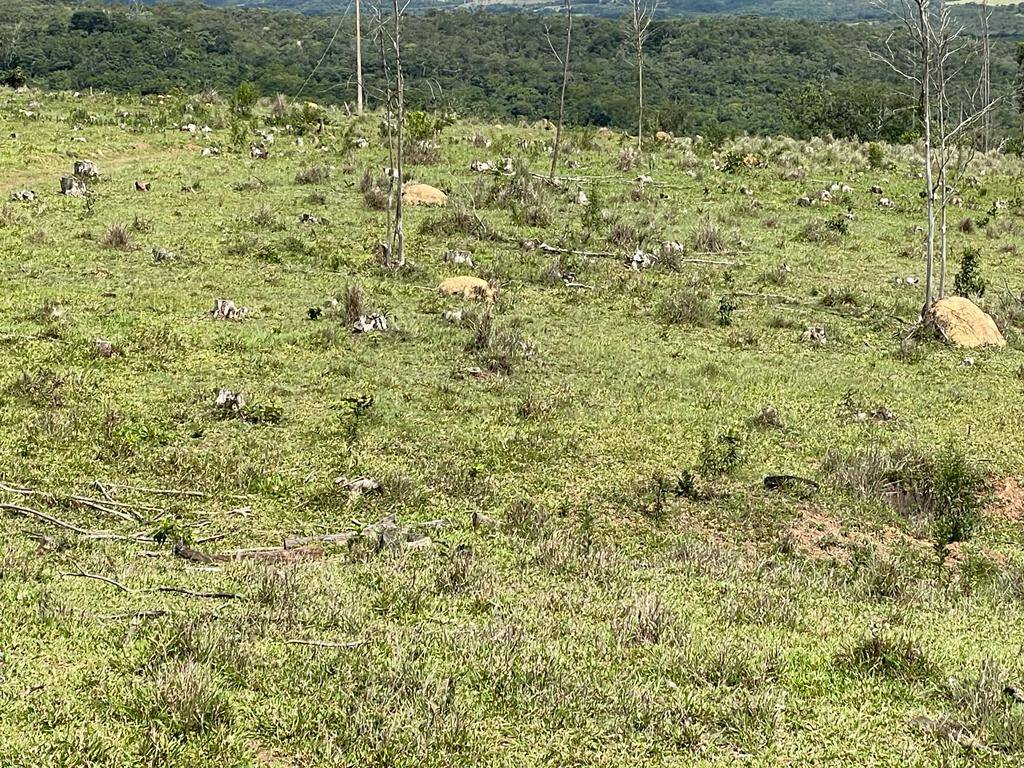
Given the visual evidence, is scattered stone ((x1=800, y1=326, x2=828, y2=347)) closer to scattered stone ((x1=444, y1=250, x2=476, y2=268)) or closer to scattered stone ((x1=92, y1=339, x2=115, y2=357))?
scattered stone ((x1=444, y1=250, x2=476, y2=268))

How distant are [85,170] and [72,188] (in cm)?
177

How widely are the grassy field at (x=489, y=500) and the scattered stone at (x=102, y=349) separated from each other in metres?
0.04

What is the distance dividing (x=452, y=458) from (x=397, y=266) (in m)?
7.69

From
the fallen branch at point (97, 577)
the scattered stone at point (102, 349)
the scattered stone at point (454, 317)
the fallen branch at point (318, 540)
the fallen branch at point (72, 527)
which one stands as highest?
the scattered stone at point (102, 349)

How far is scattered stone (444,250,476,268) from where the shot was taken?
17.4 m

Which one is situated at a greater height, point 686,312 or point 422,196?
point 422,196

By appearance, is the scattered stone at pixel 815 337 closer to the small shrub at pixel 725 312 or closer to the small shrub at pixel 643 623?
the small shrub at pixel 725 312

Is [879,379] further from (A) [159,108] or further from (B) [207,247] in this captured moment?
(A) [159,108]

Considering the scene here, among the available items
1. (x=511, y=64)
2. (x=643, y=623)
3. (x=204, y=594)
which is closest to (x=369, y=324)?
(x=204, y=594)

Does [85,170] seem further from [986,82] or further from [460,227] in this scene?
[986,82]

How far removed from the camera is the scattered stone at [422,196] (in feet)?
70.7

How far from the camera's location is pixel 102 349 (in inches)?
453

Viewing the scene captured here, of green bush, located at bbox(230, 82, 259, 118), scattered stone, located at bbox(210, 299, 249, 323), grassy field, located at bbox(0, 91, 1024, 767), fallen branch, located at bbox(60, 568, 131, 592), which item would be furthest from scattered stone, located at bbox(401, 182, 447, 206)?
fallen branch, located at bbox(60, 568, 131, 592)

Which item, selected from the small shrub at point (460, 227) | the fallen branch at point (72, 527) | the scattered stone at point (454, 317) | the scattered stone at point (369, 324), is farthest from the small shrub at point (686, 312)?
the fallen branch at point (72, 527)
